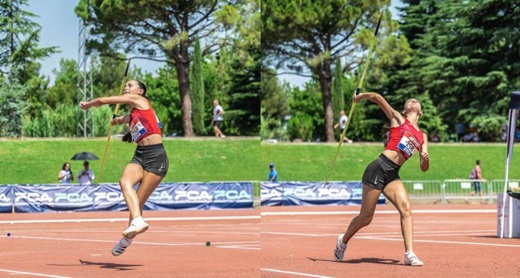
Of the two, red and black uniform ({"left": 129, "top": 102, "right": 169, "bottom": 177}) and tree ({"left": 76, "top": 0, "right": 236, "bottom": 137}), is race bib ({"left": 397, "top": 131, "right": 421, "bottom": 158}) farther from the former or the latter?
tree ({"left": 76, "top": 0, "right": 236, "bottom": 137})

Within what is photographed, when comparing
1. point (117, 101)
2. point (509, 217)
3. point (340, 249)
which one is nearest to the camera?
point (117, 101)

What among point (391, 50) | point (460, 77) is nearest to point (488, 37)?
point (460, 77)

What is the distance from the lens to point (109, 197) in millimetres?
26406

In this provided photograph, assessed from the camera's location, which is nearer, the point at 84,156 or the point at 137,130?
the point at 137,130

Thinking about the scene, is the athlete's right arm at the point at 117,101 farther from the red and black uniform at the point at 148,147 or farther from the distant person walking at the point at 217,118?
the distant person walking at the point at 217,118

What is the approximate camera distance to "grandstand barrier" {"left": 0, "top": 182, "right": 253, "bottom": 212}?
25.6 m

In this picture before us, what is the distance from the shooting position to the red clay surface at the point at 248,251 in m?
8.68

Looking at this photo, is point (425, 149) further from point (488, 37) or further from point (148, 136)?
point (488, 37)

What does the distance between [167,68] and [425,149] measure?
30.9 metres

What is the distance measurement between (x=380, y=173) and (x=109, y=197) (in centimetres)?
1814

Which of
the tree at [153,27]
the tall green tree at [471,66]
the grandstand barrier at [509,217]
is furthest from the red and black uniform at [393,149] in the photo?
the tall green tree at [471,66]

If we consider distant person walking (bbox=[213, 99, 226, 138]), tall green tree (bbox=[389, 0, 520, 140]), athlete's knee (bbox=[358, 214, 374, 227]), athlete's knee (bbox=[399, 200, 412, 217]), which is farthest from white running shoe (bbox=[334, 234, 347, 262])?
tall green tree (bbox=[389, 0, 520, 140])

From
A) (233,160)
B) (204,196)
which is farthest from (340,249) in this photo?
(233,160)

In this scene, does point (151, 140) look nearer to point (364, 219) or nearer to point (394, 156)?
point (364, 219)
